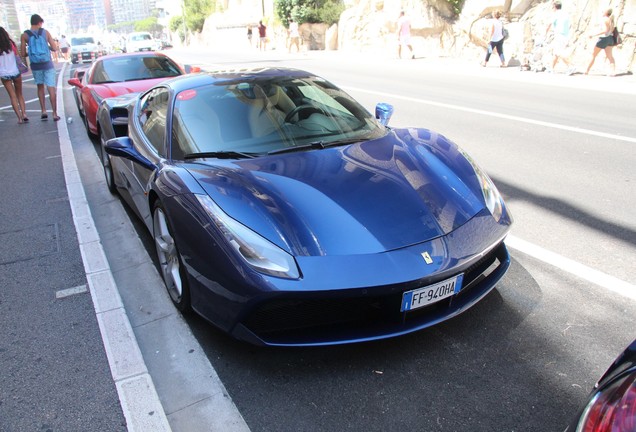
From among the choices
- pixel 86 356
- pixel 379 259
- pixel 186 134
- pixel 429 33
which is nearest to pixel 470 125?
pixel 186 134

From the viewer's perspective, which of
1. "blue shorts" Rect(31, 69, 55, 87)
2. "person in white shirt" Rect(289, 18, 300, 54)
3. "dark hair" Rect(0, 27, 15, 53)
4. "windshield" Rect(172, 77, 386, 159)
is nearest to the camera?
"windshield" Rect(172, 77, 386, 159)

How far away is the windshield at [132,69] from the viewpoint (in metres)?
8.22

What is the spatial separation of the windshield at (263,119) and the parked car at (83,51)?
97.7 ft

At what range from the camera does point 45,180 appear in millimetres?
6023

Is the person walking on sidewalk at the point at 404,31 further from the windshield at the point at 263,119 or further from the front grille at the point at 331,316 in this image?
the front grille at the point at 331,316

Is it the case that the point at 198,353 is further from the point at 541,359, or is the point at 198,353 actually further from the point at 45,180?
the point at 45,180

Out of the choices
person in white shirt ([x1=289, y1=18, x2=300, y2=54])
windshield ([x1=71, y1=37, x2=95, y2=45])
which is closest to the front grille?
person in white shirt ([x1=289, y1=18, x2=300, y2=54])

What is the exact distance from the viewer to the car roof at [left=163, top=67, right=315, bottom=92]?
3855mm

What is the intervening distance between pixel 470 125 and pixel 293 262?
6380 mm

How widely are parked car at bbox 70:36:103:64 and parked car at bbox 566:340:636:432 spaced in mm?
32809

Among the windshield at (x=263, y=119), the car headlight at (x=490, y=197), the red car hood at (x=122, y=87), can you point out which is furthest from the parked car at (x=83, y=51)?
the car headlight at (x=490, y=197)

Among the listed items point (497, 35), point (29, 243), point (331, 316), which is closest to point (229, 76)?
point (29, 243)

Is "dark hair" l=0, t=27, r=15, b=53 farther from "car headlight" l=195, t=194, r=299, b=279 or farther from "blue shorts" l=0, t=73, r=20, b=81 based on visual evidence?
"car headlight" l=195, t=194, r=299, b=279

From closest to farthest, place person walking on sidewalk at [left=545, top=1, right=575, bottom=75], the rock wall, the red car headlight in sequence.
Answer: the red car headlight, person walking on sidewalk at [left=545, top=1, right=575, bottom=75], the rock wall
